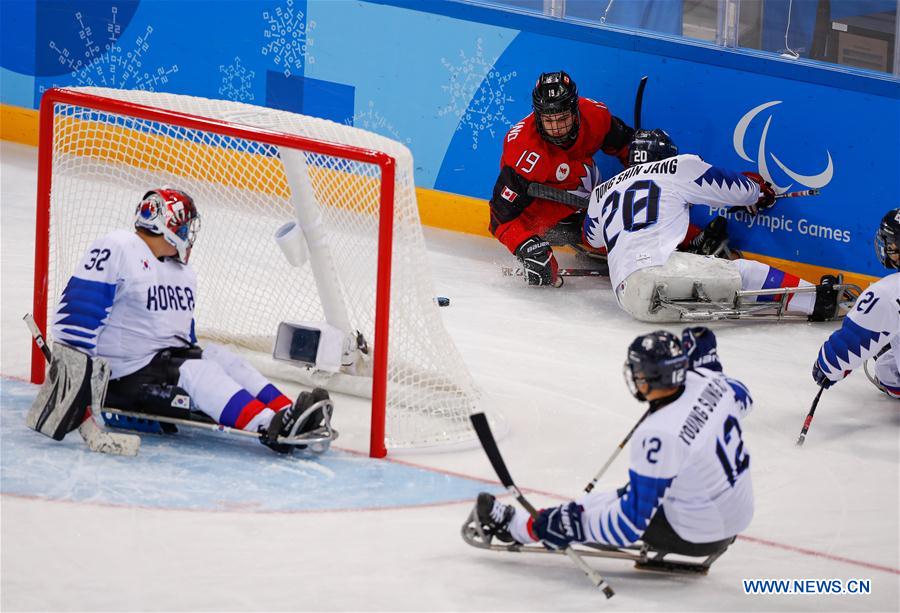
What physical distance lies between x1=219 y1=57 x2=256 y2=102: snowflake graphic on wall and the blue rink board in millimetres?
3604

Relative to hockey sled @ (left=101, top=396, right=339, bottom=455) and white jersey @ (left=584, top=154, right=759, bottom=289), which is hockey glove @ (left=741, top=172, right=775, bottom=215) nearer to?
white jersey @ (left=584, top=154, right=759, bottom=289)

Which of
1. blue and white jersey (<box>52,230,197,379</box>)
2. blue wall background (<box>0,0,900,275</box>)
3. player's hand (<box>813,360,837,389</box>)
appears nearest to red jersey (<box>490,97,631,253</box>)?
blue wall background (<box>0,0,900,275</box>)

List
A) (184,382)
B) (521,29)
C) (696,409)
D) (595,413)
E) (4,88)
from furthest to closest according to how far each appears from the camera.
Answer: (4,88) < (521,29) < (595,413) < (184,382) < (696,409)

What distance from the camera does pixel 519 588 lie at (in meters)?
4.36

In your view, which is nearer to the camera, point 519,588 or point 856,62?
point 519,588

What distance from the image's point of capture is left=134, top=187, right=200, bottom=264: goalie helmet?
5238mm

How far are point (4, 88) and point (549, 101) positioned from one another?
3963mm

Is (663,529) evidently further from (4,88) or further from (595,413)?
(4,88)

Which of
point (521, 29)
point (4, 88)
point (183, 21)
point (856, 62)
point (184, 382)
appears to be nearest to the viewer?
point (184, 382)

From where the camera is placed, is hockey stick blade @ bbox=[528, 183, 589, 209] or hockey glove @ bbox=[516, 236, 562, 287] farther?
hockey stick blade @ bbox=[528, 183, 589, 209]

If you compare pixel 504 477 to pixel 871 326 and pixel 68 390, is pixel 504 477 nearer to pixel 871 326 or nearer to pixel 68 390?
pixel 68 390

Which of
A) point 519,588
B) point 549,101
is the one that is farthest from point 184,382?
point 549,101

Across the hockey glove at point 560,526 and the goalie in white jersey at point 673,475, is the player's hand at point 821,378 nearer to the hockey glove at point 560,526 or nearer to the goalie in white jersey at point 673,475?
the goalie in white jersey at point 673,475

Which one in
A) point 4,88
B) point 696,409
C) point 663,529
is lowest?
point 663,529
